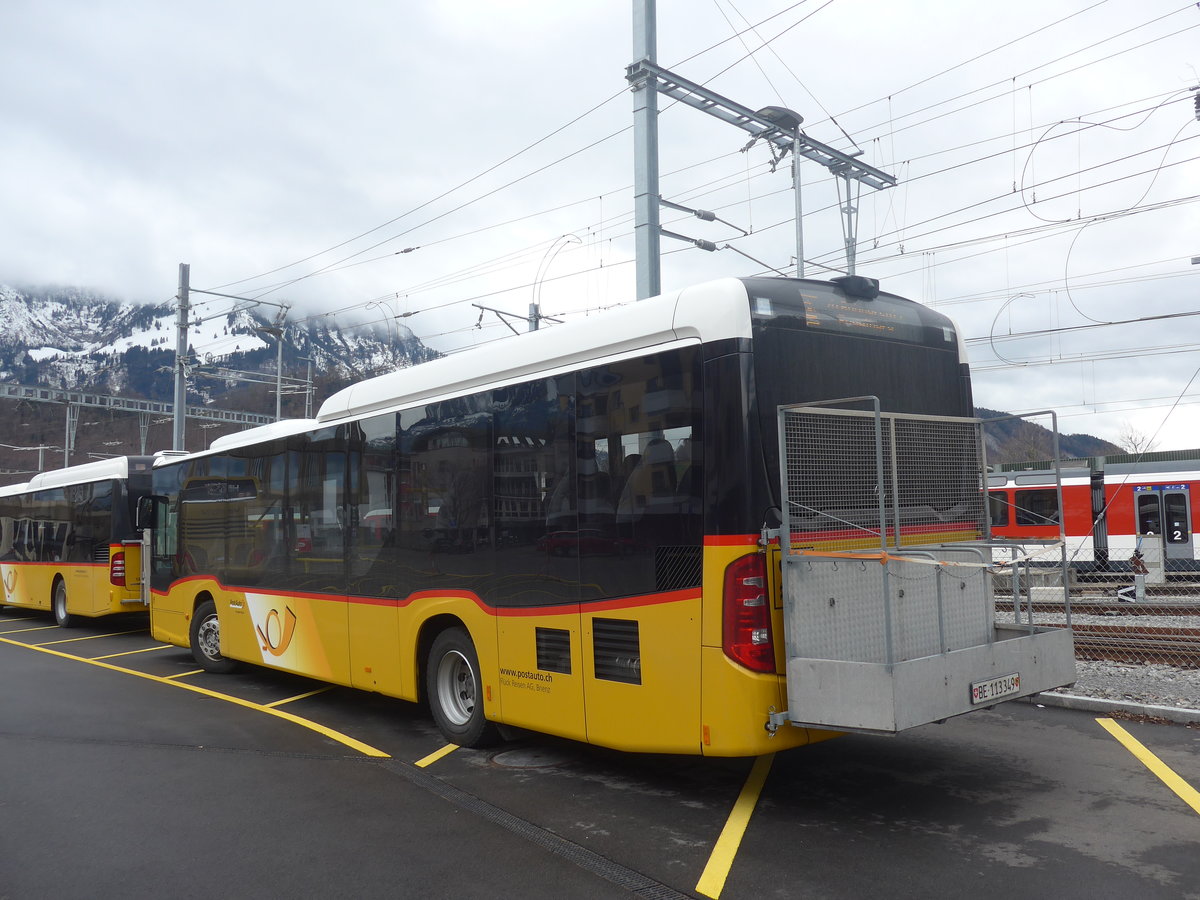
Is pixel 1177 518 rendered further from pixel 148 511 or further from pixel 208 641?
pixel 148 511

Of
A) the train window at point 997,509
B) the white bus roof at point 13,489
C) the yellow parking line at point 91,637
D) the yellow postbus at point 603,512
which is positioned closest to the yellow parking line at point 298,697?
the yellow postbus at point 603,512

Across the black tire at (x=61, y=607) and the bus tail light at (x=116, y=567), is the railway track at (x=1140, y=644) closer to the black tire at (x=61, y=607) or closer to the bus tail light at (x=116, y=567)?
the bus tail light at (x=116, y=567)

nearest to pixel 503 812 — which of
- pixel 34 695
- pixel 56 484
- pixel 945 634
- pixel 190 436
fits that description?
pixel 945 634

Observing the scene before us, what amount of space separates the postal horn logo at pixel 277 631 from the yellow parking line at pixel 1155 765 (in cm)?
768

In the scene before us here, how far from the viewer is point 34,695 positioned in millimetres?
10367

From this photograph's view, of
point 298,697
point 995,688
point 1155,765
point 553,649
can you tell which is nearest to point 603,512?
point 553,649

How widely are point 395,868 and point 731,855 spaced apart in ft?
5.84

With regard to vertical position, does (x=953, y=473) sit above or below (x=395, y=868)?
above

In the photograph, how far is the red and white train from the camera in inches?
936

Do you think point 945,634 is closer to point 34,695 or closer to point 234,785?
point 234,785

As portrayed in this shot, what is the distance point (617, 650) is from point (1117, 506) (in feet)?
76.3

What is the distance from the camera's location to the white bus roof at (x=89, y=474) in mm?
16312

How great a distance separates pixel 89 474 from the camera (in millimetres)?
16969

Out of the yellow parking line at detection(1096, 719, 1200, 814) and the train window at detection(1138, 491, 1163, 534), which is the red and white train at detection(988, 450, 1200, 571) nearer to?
the train window at detection(1138, 491, 1163, 534)
